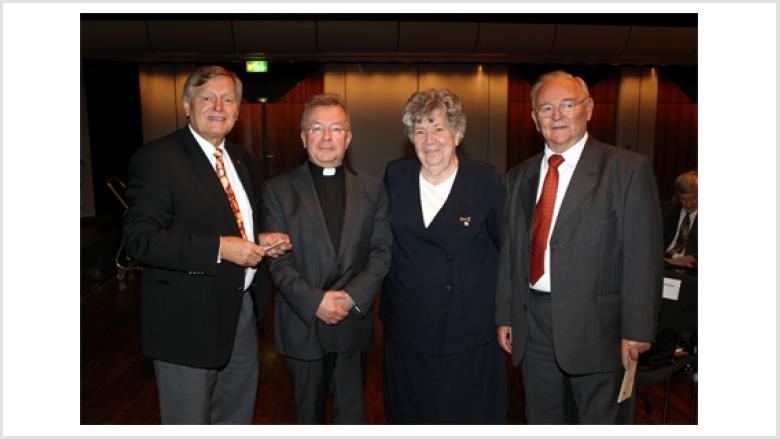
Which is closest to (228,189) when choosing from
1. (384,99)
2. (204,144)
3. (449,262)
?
(204,144)

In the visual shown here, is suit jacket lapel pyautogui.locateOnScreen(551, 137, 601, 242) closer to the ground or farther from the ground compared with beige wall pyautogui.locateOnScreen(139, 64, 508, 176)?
closer to the ground

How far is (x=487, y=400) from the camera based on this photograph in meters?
2.52

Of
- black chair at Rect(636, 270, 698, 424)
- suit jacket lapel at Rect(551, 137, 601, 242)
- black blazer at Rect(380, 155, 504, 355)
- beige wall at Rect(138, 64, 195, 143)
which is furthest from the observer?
beige wall at Rect(138, 64, 195, 143)

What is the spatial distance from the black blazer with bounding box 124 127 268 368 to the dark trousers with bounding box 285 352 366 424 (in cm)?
35

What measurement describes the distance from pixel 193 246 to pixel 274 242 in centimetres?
30

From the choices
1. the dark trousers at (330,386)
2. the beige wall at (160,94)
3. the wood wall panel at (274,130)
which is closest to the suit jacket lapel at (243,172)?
the dark trousers at (330,386)

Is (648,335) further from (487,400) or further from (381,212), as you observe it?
(381,212)

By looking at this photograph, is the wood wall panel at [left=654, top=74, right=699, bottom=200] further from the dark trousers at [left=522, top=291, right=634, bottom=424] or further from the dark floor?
the dark trousers at [left=522, top=291, right=634, bottom=424]

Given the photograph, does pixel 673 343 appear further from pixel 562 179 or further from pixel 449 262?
pixel 449 262

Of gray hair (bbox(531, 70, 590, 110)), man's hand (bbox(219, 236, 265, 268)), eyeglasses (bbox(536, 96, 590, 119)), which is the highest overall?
gray hair (bbox(531, 70, 590, 110))

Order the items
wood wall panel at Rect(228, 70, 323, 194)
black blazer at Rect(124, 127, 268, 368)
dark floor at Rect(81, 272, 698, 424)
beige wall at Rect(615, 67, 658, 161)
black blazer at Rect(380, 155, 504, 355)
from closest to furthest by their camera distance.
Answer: black blazer at Rect(124, 127, 268, 368), black blazer at Rect(380, 155, 504, 355), dark floor at Rect(81, 272, 698, 424), wood wall panel at Rect(228, 70, 323, 194), beige wall at Rect(615, 67, 658, 161)

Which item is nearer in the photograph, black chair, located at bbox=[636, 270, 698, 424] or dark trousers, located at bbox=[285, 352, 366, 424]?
dark trousers, located at bbox=[285, 352, 366, 424]

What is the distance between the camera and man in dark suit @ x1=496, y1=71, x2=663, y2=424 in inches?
84.9

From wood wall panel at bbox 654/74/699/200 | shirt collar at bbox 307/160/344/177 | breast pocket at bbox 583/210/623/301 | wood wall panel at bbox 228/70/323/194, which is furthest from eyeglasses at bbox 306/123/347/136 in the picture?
wood wall panel at bbox 654/74/699/200
